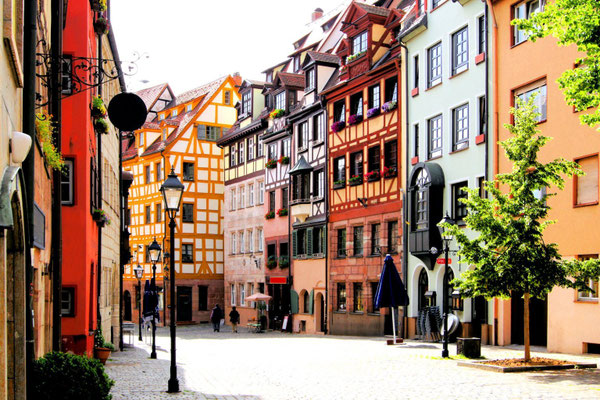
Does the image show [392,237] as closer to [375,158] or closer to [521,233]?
[375,158]

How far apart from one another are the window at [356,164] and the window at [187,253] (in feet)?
79.7

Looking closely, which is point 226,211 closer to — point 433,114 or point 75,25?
point 433,114

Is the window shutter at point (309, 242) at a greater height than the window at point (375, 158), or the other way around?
the window at point (375, 158)

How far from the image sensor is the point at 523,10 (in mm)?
26828

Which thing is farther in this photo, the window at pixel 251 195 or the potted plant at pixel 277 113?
the window at pixel 251 195

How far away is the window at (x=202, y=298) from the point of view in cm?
6075

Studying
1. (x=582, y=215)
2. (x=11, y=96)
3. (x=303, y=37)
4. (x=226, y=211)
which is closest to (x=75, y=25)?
(x=11, y=96)

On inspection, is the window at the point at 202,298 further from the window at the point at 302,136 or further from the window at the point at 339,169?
the window at the point at 339,169

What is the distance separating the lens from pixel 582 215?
928 inches

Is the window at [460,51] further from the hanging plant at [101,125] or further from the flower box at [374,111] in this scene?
the hanging plant at [101,125]

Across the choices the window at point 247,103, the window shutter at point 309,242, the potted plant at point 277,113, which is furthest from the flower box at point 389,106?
the window at point 247,103

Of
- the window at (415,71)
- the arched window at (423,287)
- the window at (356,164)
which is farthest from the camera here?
the window at (356,164)

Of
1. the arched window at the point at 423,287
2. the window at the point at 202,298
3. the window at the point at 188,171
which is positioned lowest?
the window at the point at 202,298

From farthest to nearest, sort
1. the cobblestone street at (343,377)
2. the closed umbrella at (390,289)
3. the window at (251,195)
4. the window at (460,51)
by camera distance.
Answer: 1. the window at (251,195)
2. the window at (460,51)
3. the closed umbrella at (390,289)
4. the cobblestone street at (343,377)
